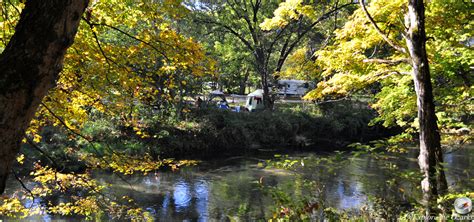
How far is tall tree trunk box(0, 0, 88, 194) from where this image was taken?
1.70 m

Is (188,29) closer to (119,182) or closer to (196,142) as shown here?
(196,142)

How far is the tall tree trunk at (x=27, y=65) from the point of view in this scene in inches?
67.0

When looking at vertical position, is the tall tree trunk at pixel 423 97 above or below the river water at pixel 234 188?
above

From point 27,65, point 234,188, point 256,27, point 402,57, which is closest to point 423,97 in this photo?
point 402,57

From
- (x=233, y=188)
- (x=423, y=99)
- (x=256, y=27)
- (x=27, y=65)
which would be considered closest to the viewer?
(x=27, y=65)

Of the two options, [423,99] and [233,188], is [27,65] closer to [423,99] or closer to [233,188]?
[423,99]

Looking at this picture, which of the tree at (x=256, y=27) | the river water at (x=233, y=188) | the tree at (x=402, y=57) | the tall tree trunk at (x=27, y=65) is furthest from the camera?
the tree at (x=256, y=27)

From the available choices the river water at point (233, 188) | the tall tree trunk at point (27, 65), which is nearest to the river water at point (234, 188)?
the river water at point (233, 188)

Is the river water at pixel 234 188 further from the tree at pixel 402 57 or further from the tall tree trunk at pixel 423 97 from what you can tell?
the tall tree trunk at pixel 423 97

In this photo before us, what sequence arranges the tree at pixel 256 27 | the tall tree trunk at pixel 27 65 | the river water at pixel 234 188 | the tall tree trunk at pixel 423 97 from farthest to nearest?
the tree at pixel 256 27, the river water at pixel 234 188, the tall tree trunk at pixel 423 97, the tall tree trunk at pixel 27 65

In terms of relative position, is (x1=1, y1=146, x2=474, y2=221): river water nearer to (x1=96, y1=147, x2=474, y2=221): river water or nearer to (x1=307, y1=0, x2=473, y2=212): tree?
(x1=96, y1=147, x2=474, y2=221): river water

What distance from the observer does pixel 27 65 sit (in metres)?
1.74

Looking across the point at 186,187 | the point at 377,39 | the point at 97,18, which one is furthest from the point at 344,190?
the point at 97,18

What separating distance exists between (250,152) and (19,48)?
1910 centimetres
